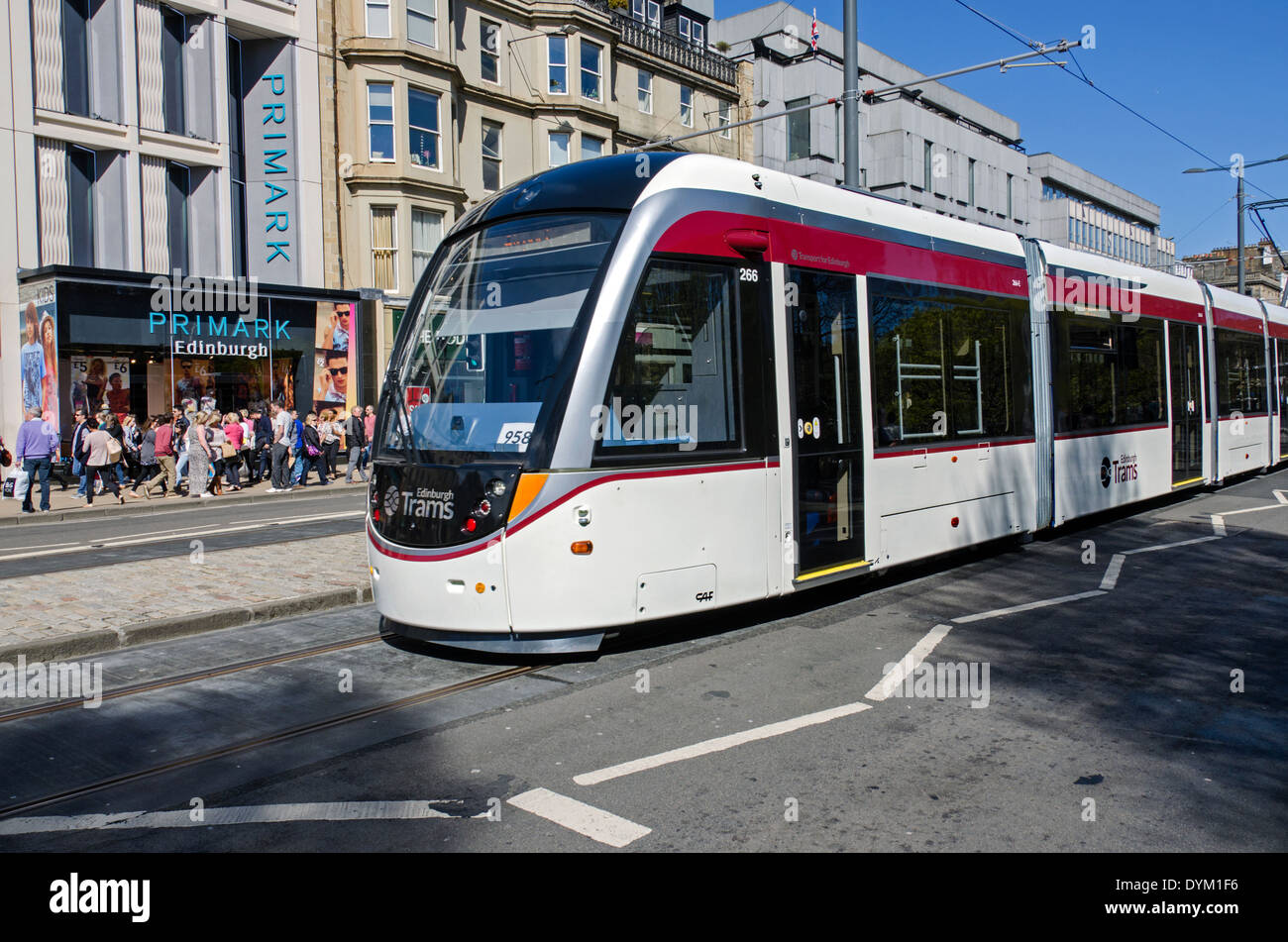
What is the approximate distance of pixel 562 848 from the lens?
3973 millimetres

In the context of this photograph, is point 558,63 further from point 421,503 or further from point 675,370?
point 421,503

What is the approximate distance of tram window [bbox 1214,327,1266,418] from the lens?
1686 cm

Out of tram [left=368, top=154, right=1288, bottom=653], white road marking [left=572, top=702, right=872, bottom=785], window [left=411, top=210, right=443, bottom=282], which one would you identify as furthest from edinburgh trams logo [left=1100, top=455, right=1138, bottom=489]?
window [left=411, top=210, right=443, bottom=282]

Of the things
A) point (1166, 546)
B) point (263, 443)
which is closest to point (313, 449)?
point (263, 443)

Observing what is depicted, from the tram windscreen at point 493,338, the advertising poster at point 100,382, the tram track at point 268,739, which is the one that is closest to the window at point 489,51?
the advertising poster at point 100,382

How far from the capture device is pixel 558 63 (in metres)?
32.2

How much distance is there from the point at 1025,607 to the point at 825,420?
2.29m

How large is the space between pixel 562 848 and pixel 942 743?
215 centimetres

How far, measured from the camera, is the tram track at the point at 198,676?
599 cm

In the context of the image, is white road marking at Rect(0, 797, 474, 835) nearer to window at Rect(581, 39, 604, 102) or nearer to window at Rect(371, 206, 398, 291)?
window at Rect(371, 206, 398, 291)

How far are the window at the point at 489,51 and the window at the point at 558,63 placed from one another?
5.82 feet

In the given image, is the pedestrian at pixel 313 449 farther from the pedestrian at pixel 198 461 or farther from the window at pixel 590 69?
the window at pixel 590 69

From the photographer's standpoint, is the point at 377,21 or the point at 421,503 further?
the point at 377,21
